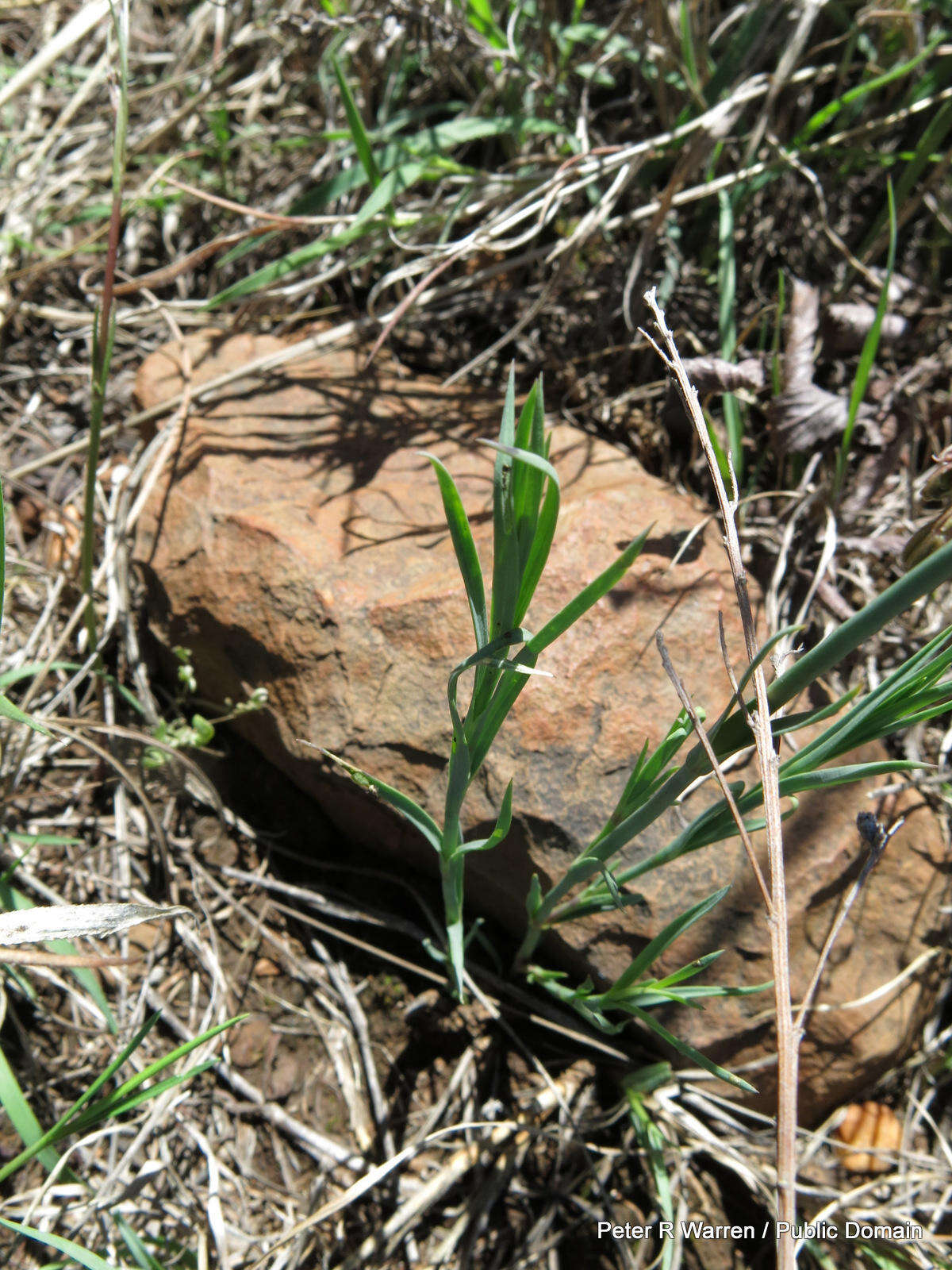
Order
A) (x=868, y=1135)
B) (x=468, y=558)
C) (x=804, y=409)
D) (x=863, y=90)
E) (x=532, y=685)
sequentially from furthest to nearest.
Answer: (x=863, y=90)
(x=804, y=409)
(x=868, y=1135)
(x=532, y=685)
(x=468, y=558)

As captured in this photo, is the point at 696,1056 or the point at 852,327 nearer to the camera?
the point at 696,1056

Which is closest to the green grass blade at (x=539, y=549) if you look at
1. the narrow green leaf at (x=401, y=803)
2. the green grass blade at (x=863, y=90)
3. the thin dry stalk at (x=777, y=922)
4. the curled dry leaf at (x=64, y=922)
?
the thin dry stalk at (x=777, y=922)

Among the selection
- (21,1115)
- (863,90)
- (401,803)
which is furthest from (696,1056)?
(863,90)

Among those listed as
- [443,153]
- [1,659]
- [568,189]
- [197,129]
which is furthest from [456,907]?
[197,129]

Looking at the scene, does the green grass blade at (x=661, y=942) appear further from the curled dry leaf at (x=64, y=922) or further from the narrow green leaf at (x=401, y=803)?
the curled dry leaf at (x=64, y=922)

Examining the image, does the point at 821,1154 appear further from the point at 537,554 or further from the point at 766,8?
the point at 766,8

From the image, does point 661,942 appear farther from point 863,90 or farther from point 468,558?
point 863,90

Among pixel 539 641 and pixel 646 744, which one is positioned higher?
pixel 539 641
